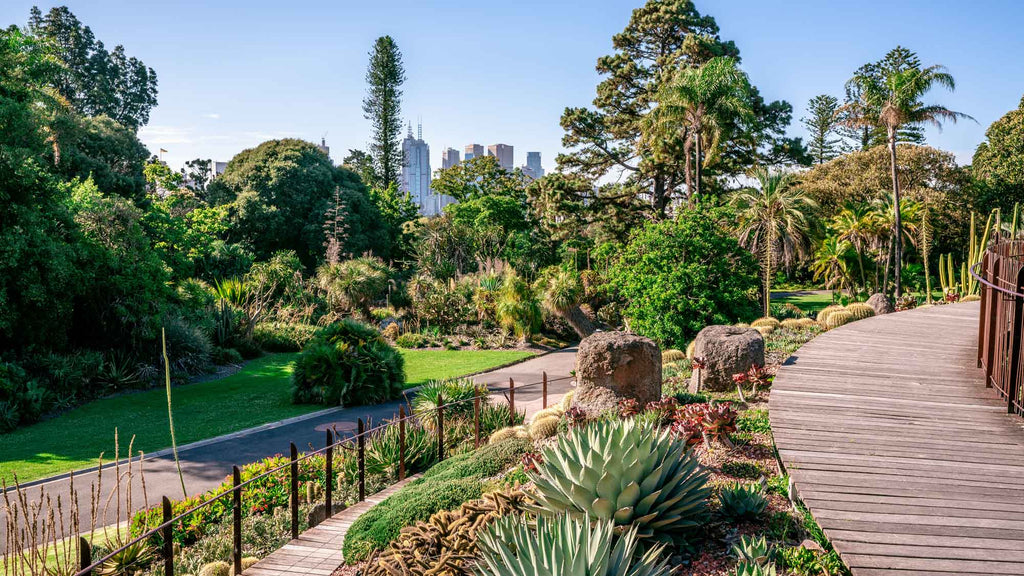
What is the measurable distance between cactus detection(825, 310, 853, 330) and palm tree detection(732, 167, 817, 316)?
16.7 ft

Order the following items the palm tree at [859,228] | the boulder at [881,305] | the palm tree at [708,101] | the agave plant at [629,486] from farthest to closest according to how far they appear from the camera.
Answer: the palm tree at [859,228]
the palm tree at [708,101]
the boulder at [881,305]
the agave plant at [629,486]

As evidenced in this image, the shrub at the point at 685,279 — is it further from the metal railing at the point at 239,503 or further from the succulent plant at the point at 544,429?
the succulent plant at the point at 544,429

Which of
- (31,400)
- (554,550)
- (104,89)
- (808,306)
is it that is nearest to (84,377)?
(31,400)

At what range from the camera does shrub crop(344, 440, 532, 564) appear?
16.9 feet

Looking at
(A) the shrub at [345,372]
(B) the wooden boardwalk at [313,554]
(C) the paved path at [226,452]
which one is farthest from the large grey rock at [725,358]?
(A) the shrub at [345,372]

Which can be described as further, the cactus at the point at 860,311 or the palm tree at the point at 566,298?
the palm tree at the point at 566,298

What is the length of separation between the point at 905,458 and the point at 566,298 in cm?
1828

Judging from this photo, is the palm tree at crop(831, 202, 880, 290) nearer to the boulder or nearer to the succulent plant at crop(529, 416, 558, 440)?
the boulder

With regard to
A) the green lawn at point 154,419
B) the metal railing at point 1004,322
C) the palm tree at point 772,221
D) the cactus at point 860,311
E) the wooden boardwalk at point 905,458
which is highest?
the palm tree at point 772,221

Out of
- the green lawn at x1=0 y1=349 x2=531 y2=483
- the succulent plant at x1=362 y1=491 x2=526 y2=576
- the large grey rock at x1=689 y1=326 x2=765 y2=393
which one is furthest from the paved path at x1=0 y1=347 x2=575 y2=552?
the large grey rock at x1=689 y1=326 x2=765 y2=393

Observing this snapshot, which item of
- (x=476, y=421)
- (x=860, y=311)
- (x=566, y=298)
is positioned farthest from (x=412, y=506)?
(x=566, y=298)

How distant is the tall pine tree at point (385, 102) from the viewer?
148ft

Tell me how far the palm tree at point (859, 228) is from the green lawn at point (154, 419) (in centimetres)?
1776

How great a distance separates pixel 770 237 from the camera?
20.8 m
